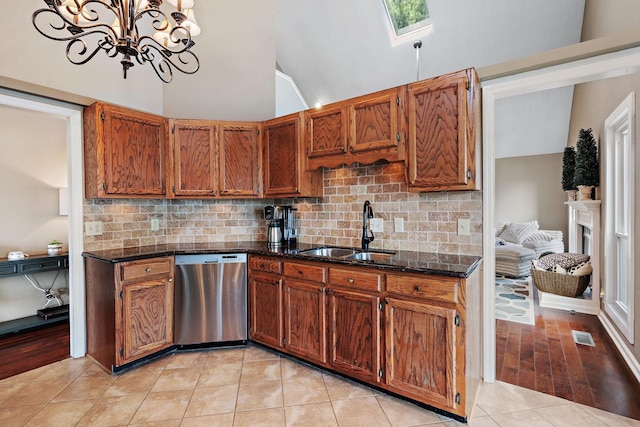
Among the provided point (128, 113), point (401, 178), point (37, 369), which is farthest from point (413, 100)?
point (37, 369)

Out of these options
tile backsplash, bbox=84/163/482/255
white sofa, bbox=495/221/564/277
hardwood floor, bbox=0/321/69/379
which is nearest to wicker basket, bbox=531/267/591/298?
white sofa, bbox=495/221/564/277

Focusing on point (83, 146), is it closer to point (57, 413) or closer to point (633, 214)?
point (57, 413)

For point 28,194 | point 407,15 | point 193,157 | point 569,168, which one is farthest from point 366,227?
point 569,168

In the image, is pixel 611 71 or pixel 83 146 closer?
pixel 611 71

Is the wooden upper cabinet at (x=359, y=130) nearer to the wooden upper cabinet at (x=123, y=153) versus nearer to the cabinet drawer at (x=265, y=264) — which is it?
the cabinet drawer at (x=265, y=264)

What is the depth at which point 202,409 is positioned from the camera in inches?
81.7

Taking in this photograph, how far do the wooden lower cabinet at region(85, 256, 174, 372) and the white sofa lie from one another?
17.1ft

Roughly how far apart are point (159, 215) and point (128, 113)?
3.50 ft

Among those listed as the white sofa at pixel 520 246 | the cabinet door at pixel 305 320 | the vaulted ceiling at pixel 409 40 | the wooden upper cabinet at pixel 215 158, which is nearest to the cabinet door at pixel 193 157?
the wooden upper cabinet at pixel 215 158

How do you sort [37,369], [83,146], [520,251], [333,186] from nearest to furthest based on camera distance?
[37,369] → [83,146] → [333,186] → [520,251]

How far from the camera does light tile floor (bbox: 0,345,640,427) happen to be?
1.96 metres

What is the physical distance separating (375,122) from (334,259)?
108 centimetres

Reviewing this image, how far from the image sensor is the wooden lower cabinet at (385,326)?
187 cm

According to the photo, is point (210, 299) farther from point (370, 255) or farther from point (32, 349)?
point (32, 349)
